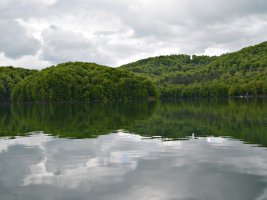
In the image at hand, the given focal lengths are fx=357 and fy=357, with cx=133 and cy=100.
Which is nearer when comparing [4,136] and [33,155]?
[33,155]

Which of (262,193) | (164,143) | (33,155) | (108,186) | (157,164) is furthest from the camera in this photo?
(164,143)

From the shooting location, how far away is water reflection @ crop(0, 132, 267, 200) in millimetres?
17734

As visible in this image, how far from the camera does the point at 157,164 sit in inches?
942

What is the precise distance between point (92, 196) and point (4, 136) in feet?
86.6

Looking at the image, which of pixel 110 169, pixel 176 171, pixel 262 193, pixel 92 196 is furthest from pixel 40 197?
pixel 262 193

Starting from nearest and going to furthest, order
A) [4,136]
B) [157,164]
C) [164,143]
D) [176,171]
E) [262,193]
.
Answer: [262,193], [176,171], [157,164], [164,143], [4,136]

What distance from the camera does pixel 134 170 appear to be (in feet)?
73.0

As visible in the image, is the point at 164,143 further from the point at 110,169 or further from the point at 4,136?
the point at 4,136

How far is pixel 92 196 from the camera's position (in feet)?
56.4

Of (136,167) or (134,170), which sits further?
(136,167)

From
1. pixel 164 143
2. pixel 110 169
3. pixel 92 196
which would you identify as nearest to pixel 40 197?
pixel 92 196

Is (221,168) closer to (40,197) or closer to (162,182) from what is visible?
(162,182)

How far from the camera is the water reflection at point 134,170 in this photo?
17.7 m

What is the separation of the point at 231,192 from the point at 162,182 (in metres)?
3.77
